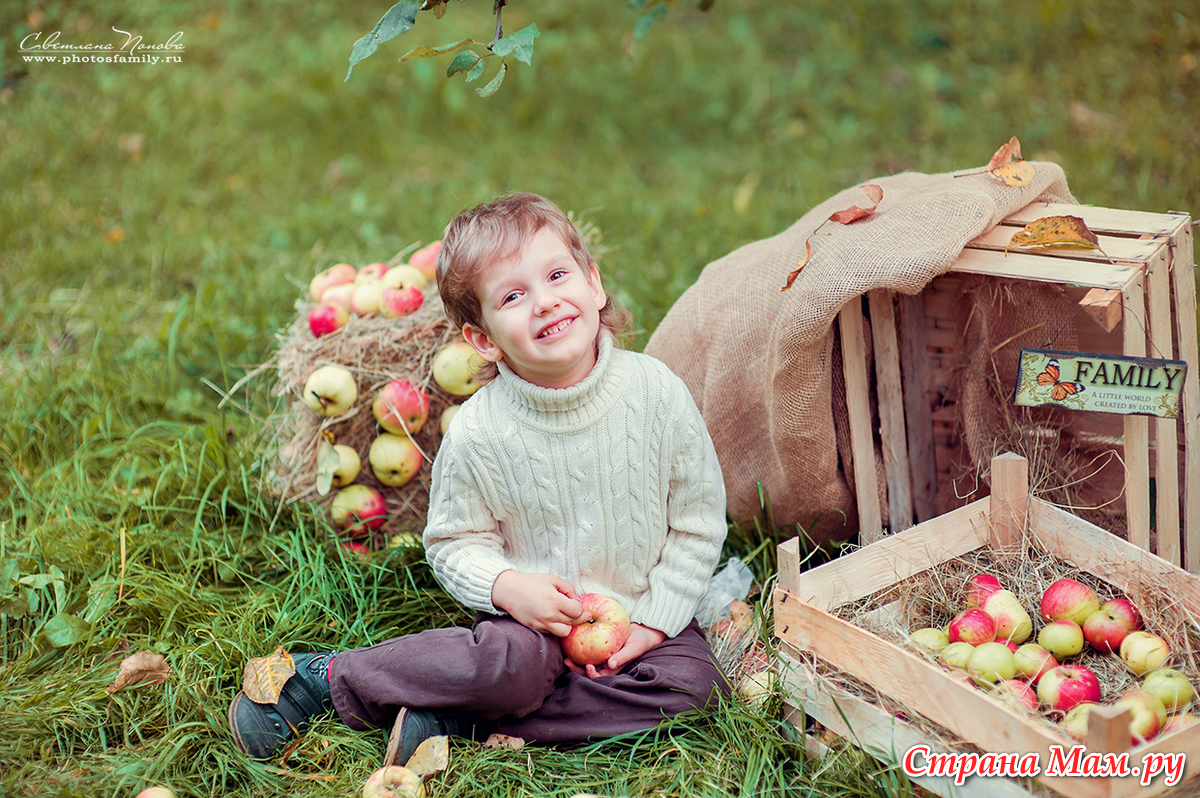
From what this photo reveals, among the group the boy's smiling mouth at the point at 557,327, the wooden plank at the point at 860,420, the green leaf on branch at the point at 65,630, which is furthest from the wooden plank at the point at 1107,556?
the green leaf on branch at the point at 65,630

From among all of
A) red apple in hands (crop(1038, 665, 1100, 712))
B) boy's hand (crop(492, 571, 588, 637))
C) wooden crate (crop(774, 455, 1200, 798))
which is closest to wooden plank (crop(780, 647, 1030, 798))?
wooden crate (crop(774, 455, 1200, 798))

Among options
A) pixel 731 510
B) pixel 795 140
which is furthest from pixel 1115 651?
pixel 795 140

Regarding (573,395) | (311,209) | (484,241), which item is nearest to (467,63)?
(484,241)

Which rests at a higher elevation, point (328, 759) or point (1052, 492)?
point (1052, 492)

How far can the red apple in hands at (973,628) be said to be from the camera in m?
2.12

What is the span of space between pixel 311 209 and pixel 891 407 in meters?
3.52

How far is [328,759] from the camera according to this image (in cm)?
218

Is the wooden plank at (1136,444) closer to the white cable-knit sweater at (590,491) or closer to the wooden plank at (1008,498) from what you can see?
the wooden plank at (1008,498)

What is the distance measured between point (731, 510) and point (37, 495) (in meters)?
2.04

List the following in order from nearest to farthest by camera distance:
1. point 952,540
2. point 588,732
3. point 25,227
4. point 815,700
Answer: point 815,700, point 588,732, point 952,540, point 25,227

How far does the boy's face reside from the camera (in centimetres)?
209

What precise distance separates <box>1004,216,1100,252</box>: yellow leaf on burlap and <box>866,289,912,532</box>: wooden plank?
0.34 metres

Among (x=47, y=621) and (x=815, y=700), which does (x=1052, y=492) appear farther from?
(x=47, y=621)

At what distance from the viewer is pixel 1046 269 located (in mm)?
2107
